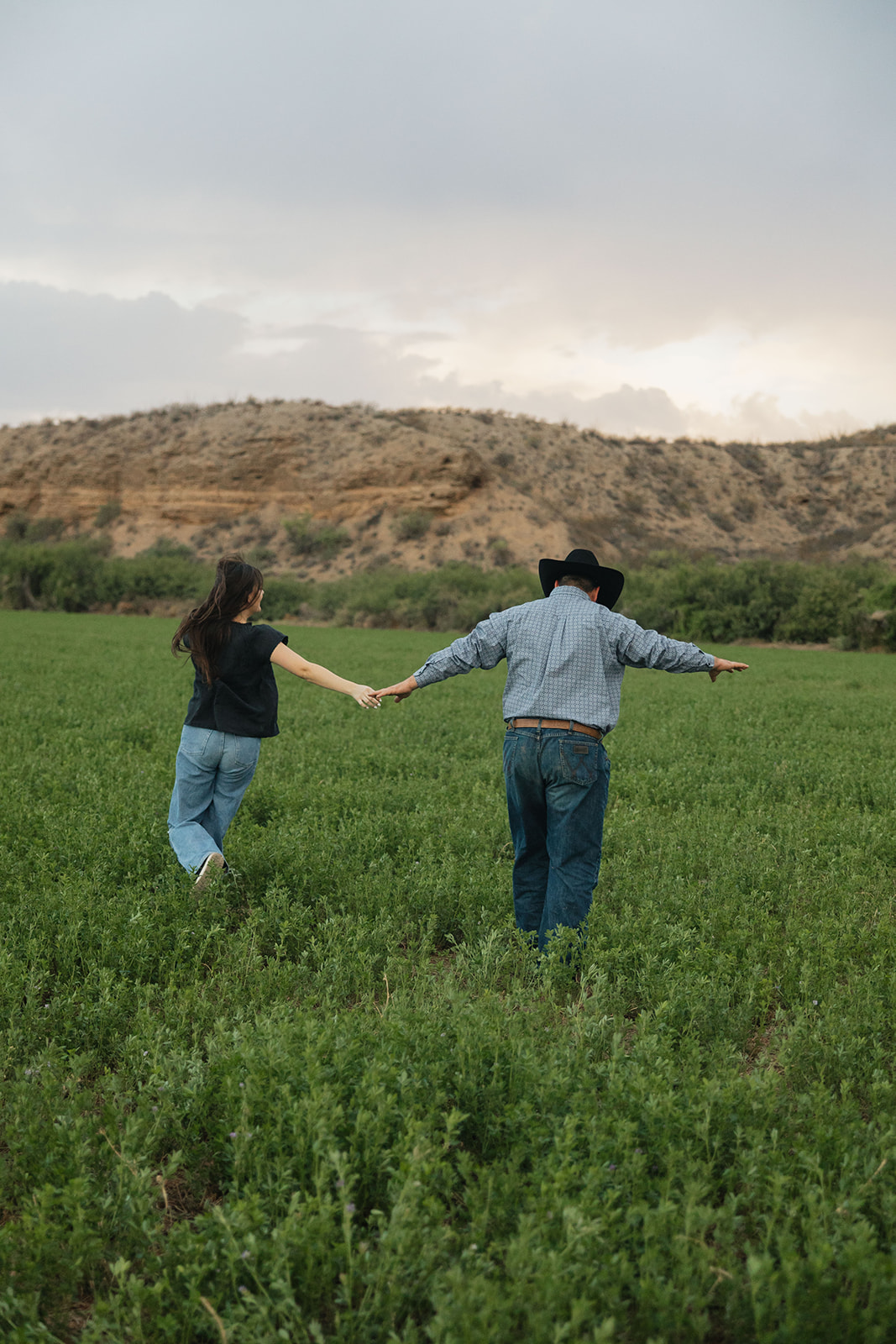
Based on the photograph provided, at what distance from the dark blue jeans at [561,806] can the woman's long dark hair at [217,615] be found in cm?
199

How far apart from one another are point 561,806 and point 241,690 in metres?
2.35

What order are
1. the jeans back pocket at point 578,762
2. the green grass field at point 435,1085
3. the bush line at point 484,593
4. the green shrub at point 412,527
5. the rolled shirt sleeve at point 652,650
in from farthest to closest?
the green shrub at point 412,527 → the bush line at point 484,593 → the rolled shirt sleeve at point 652,650 → the jeans back pocket at point 578,762 → the green grass field at point 435,1085

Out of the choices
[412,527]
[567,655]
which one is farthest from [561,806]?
[412,527]

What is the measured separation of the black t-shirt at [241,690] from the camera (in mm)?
6098

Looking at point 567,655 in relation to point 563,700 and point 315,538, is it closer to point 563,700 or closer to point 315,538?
point 563,700

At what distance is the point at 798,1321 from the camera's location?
8.48ft

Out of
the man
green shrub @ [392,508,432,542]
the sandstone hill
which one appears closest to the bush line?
the sandstone hill

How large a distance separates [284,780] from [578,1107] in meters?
7.04

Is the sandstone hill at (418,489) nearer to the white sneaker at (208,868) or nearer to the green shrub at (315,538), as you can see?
the green shrub at (315,538)

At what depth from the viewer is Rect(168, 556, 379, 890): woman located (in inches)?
239

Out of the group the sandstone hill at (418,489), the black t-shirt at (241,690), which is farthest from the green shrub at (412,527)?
the black t-shirt at (241,690)

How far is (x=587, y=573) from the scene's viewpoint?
545cm

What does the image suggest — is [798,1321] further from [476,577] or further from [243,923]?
[476,577]

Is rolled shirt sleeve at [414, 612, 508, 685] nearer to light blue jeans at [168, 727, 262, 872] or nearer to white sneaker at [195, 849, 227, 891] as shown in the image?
light blue jeans at [168, 727, 262, 872]
